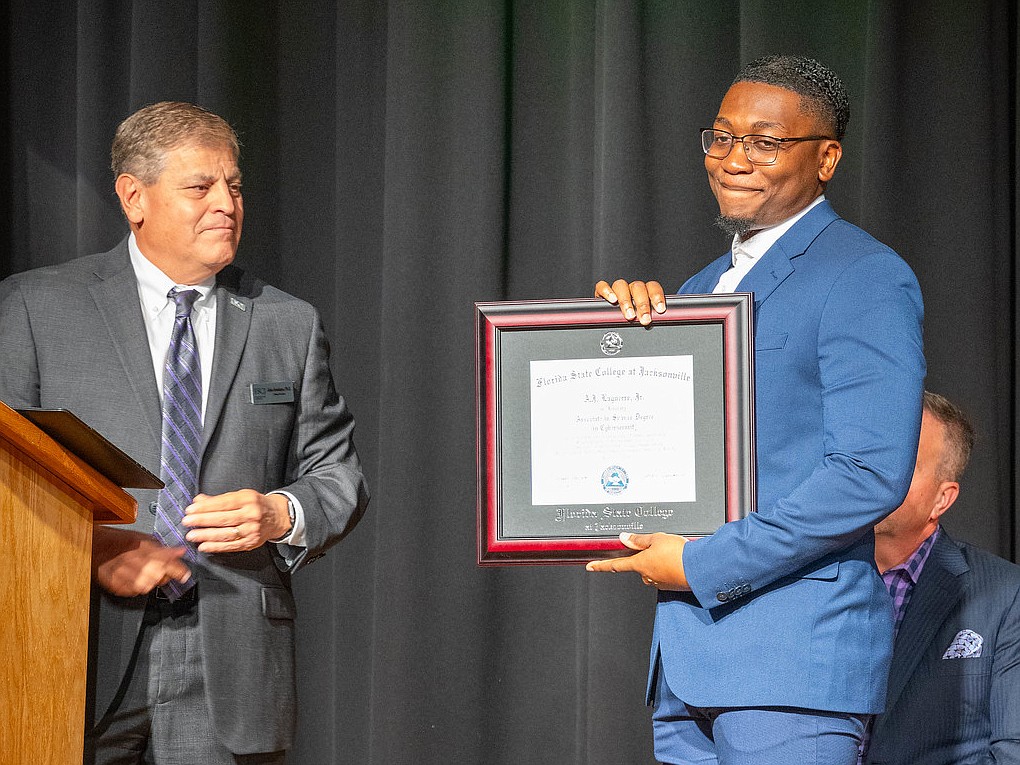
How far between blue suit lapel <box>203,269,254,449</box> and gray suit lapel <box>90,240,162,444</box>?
9 centimetres

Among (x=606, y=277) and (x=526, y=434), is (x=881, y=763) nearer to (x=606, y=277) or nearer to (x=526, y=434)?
(x=526, y=434)

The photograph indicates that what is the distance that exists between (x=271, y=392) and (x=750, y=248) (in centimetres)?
87

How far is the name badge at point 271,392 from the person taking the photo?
2178mm

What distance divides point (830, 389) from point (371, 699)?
1961 mm

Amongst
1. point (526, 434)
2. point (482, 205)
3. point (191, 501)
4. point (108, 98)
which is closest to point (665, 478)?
point (526, 434)

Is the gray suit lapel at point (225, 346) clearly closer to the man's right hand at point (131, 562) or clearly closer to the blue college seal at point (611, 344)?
the man's right hand at point (131, 562)

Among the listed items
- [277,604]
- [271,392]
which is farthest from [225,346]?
[277,604]

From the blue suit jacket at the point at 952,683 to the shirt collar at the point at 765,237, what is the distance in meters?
0.92

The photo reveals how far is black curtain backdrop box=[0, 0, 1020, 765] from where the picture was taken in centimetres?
311

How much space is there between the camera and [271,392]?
2.19 meters

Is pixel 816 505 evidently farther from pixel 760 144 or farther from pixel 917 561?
pixel 917 561

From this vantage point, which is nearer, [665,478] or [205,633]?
[665,478]

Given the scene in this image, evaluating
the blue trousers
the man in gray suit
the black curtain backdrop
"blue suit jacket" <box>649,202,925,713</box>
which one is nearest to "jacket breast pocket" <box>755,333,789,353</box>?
"blue suit jacket" <box>649,202,925,713</box>

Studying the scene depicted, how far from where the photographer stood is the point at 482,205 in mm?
3336
